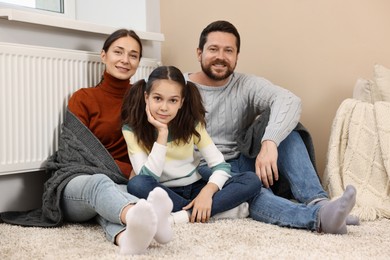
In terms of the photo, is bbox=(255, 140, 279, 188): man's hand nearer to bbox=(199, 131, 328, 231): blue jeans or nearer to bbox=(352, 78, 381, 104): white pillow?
bbox=(199, 131, 328, 231): blue jeans

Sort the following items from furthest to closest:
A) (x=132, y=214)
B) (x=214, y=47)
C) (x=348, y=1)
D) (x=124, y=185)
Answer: (x=348, y=1) → (x=214, y=47) → (x=124, y=185) → (x=132, y=214)

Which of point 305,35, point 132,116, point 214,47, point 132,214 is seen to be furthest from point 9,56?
point 305,35

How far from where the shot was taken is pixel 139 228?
4.40 feet

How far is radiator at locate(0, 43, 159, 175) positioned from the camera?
1.96 m

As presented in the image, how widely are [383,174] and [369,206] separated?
0.44 feet

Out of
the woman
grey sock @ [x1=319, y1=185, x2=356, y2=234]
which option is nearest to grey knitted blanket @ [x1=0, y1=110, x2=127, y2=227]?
the woman

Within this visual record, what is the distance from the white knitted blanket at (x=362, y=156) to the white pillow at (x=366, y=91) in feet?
0.26

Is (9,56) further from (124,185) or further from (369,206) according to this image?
(369,206)

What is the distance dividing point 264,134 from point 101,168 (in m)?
0.56

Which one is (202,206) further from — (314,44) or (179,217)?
(314,44)

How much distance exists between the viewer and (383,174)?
2035 mm

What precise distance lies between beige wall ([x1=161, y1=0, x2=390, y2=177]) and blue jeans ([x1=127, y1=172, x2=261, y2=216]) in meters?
0.70

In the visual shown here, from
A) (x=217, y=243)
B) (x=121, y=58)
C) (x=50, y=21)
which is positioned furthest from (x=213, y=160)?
(x=50, y=21)

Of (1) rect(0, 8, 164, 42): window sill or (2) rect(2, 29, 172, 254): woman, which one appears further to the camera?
(1) rect(0, 8, 164, 42): window sill
